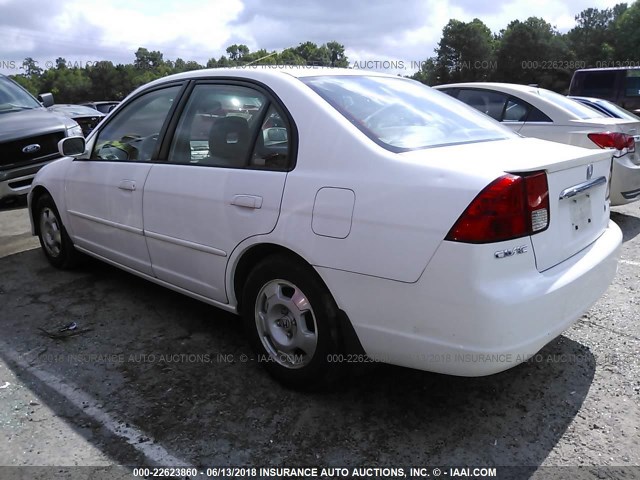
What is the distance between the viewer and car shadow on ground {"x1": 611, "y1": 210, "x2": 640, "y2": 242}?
5.60m

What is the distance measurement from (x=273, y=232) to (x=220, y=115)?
0.95 meters

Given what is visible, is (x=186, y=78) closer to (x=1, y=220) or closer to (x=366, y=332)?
(x=366, y=332)

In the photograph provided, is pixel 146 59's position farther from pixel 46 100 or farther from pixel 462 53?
pixel 46 100

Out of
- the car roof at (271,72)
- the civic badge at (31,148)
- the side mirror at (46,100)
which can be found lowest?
the civic badge at (31,148)

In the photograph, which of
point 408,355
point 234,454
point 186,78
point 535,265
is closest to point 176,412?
point 234,454

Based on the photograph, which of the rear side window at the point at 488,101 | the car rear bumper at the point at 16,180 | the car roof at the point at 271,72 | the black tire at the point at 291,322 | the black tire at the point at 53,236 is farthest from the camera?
the car rear bumper at the point at 16,180

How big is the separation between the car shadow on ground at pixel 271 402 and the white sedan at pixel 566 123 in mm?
3400

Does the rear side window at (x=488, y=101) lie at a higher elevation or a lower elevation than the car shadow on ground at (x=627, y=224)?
higher

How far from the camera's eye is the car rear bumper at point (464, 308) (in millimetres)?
2059

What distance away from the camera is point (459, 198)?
208 centimetres

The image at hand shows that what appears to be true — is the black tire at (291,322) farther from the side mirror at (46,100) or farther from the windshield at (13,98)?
the side mirror at (46,100)

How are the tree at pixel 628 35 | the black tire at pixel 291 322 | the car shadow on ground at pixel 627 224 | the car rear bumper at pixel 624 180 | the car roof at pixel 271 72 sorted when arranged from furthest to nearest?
the tree at pixel 628 35 → the car rear bumper at pixel 624 180 → the car shadow on ground at pixel 627 224 → the car roof at pixel 271 72 → the black tire at pixel 291 322

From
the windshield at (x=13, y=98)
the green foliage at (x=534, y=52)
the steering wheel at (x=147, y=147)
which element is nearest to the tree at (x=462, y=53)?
the green foliage at (x=534, y=52)

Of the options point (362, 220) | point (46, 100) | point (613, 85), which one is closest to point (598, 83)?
point (613, 85)
